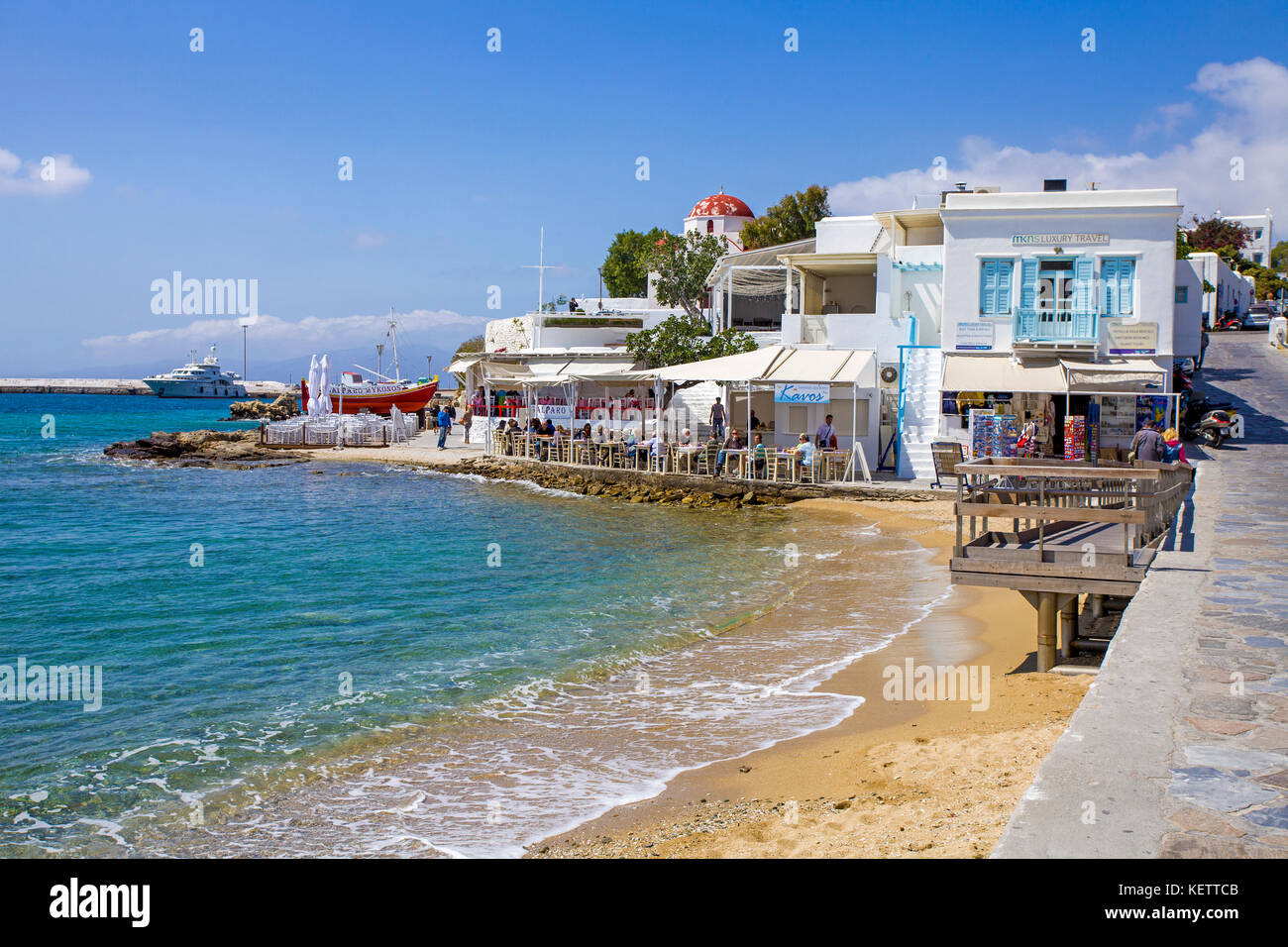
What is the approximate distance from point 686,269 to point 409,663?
39344 millimetres

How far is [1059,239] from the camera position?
82.0 ft

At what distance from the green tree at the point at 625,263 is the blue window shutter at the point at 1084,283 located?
4742cm

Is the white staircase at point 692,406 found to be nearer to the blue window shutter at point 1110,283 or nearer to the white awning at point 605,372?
the white awning at point 605,372

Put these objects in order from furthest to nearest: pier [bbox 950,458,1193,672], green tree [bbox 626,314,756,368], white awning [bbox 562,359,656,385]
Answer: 1. green tree [bbox 626,314,756,368]
2. white awning [bbox 562,359,656,385]
3. pier [bbox 950,458,1193,672]

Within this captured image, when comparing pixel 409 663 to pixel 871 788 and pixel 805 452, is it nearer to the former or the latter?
pixel 871 788

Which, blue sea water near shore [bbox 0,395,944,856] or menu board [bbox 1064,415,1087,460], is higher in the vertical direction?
menu board [bbox 1064,415,1087,460]

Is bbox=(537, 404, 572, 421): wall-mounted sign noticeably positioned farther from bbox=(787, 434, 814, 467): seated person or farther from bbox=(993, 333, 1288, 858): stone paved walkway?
bbox=(993, 333, 1288, 858): stone paved walkway

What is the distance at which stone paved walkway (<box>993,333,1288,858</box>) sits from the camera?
4.00m

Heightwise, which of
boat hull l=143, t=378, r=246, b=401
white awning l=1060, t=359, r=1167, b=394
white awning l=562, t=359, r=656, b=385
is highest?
boat hull l=143, t=378, r=246, b=401

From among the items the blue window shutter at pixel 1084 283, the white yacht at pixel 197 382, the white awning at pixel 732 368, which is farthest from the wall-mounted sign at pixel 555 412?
the white yacht at pixel 197 382

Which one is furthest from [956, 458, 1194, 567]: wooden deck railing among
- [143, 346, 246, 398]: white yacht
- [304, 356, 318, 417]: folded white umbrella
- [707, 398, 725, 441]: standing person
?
[143, 346, 246, 398]: white yacht

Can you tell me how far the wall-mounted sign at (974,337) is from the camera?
25.6 m

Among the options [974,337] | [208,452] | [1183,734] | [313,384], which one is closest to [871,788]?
[1183,734]
